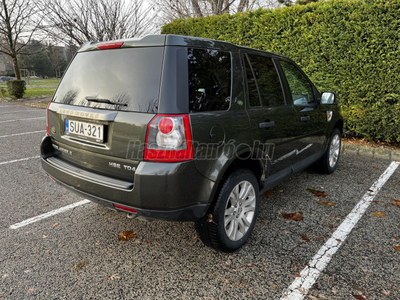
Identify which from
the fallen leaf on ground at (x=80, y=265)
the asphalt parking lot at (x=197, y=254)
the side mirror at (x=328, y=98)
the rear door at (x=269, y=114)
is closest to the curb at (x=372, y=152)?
the asphalt parking lot at (x=197, y=254)

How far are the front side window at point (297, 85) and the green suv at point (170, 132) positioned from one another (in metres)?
0.61

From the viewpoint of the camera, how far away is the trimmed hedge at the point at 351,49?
231 inches

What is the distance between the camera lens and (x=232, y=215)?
8.41 ft

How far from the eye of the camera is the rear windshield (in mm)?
2125

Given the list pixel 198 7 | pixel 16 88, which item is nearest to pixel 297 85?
pixel 198 7

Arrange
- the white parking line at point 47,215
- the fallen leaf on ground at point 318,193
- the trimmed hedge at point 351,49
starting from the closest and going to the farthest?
the white parking line at point 47,215
the fallen leaf on ground at point 318,193
the trimmed hedge at point 351,49

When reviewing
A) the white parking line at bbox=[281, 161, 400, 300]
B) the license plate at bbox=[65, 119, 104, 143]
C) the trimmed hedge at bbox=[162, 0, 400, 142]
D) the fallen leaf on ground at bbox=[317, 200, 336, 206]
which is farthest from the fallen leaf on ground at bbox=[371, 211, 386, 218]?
the trimmed hedge at bbox=[162, 0, 400, 142]

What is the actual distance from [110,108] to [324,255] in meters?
2.24

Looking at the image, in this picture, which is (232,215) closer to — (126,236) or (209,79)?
(126,236)

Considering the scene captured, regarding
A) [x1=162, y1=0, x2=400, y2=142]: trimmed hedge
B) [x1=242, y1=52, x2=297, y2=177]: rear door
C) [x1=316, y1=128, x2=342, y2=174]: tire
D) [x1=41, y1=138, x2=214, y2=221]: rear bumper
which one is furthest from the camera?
[x1=162, y1=0, x2=400, y2=142]: trimmed hedge

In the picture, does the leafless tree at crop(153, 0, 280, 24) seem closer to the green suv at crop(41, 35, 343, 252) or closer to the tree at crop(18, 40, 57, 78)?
the green suv at crop(41, 35, 343, 252)

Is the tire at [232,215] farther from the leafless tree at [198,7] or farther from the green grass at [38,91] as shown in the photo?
the green grass at [38,91]

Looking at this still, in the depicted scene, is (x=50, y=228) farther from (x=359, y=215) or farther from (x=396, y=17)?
(x=396, y=17)

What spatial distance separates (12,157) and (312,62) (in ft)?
22.3
